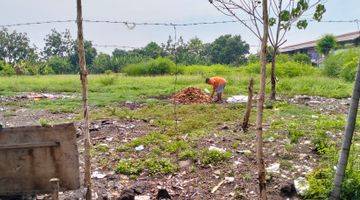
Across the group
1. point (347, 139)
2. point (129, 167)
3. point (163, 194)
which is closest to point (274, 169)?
point (163, 194)

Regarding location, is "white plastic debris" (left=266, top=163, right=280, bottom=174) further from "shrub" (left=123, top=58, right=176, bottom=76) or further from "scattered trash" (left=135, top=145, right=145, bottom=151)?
"shrub" (left=123, top=58, right=176, bottom=76)

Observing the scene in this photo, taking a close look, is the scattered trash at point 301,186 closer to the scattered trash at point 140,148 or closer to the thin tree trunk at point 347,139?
the thin tree trunk at point 347,139

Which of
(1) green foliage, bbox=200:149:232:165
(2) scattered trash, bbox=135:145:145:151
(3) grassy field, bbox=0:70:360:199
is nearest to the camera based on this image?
(3) grassy field, bbox=0:70:360:199

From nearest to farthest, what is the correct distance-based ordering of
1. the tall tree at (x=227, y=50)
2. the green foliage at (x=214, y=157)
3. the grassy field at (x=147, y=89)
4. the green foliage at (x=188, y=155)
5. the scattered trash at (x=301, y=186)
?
the scattered trash at (x=301, y=186)
the green foliage at (x=214, y=157)
the green foliage at (x=188, y=155)
the grassy field at (x=147, y=89)
the tall tree at (x=227, y=50)

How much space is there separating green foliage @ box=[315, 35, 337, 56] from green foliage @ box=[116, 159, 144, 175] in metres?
27.8

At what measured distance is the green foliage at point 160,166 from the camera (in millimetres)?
5375

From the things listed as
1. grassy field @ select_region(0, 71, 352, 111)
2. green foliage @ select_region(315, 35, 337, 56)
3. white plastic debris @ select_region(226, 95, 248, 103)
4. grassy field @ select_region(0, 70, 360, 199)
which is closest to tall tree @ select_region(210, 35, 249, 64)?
green foliage @ select_region(315, 35, 337, 56)

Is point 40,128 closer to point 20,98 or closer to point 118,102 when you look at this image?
point 118,102

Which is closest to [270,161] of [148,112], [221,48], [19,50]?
[148,112]

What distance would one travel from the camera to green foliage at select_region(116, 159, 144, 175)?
17.8ft

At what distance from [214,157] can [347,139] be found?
2.23m

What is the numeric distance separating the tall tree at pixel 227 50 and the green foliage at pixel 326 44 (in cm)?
1632

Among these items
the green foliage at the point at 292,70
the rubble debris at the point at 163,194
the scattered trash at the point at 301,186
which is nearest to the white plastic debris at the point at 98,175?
the rubble debris at the point at 163,194

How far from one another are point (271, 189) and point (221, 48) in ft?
147
